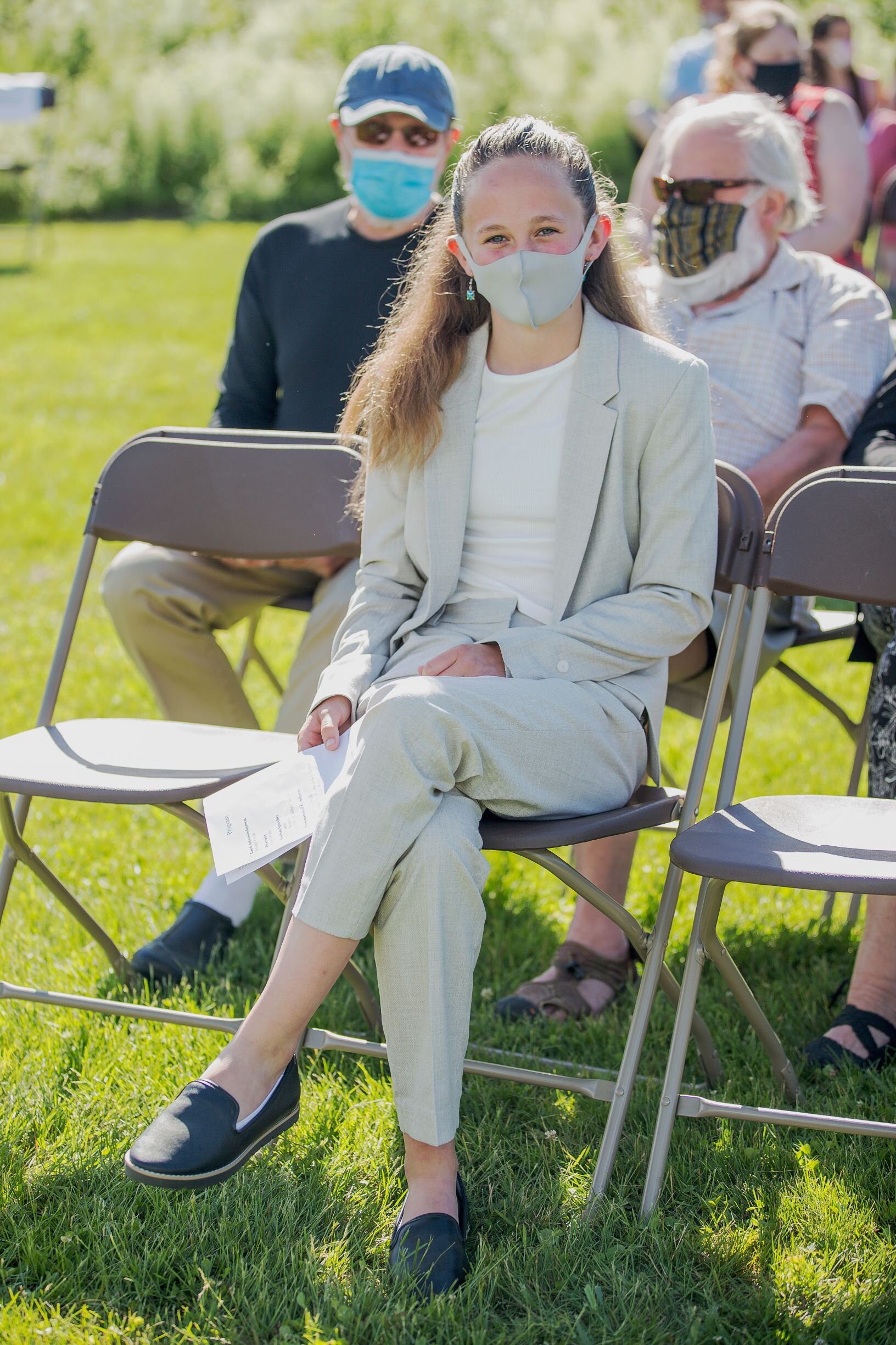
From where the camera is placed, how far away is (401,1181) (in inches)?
97.6

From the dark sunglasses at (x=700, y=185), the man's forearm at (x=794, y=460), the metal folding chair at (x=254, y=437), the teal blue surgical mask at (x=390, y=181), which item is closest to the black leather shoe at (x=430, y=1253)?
the metal folding chair at (x=254, y=437)

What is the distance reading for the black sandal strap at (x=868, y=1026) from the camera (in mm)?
2875

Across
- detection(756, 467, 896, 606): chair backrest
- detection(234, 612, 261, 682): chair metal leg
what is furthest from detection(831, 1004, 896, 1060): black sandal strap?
detection(234, 612, 261, 682): chair metal leg

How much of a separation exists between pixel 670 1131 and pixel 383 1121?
21.6 inches

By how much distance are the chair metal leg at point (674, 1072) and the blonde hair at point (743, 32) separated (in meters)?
3.80

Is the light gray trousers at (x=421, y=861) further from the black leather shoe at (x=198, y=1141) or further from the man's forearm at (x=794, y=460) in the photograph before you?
the man's forearm at (x=794, y=460)

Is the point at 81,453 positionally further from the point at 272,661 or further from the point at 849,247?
the point at 849,247

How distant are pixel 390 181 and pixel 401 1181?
8.08ft

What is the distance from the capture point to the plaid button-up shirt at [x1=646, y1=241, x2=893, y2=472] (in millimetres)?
3395

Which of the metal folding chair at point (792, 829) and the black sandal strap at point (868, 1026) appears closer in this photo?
the metal folding chair at point (792, 829)

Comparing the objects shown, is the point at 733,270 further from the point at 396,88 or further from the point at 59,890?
the point at 59,890

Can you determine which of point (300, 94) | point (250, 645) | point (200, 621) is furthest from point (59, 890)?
point (300, 94)

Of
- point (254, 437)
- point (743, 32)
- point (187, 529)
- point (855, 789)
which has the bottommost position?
point (855, 789)

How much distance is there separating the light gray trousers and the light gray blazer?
0.98 feet
